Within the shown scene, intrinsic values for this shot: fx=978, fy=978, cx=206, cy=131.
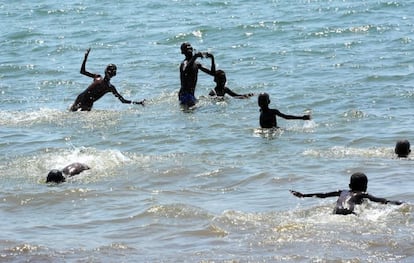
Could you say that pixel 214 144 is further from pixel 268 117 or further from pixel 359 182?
pixel 359 182

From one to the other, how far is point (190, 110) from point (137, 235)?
21.8 feet

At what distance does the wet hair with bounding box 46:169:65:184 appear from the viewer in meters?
11.4

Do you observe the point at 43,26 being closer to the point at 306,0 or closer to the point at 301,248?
the point at 306,0

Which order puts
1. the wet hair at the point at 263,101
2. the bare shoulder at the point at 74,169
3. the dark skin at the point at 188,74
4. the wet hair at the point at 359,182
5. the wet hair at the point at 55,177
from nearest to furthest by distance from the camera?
the wet hair at the point at 359,182, the wet hair at the point at 55,177, the bare shoulder at the point at 74,169, the wet hair at the point at 263,101, the dark skin at the point at 188,74

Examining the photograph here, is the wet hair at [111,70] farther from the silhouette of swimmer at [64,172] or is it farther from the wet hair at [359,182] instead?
the wet hair at [359,182]

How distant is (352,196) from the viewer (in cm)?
958

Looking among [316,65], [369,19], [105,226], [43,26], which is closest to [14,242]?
[105,226]

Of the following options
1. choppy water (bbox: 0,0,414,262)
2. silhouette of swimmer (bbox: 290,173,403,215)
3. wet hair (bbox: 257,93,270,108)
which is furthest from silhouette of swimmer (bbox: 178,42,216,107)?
silhouette of swimmer (bbox: 290,173,403,215)

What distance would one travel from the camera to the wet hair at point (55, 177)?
1135cm

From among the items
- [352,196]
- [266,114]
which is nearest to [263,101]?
[266,114]

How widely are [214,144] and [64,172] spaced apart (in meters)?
2.55

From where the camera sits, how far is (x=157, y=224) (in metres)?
9.64

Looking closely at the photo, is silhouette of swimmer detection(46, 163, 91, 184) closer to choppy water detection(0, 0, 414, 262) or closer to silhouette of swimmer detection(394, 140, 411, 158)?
choppy water detection(0, 0, 414, 262)

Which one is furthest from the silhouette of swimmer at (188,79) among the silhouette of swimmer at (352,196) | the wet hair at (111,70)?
the silhouette of swimmer at (352,196)
